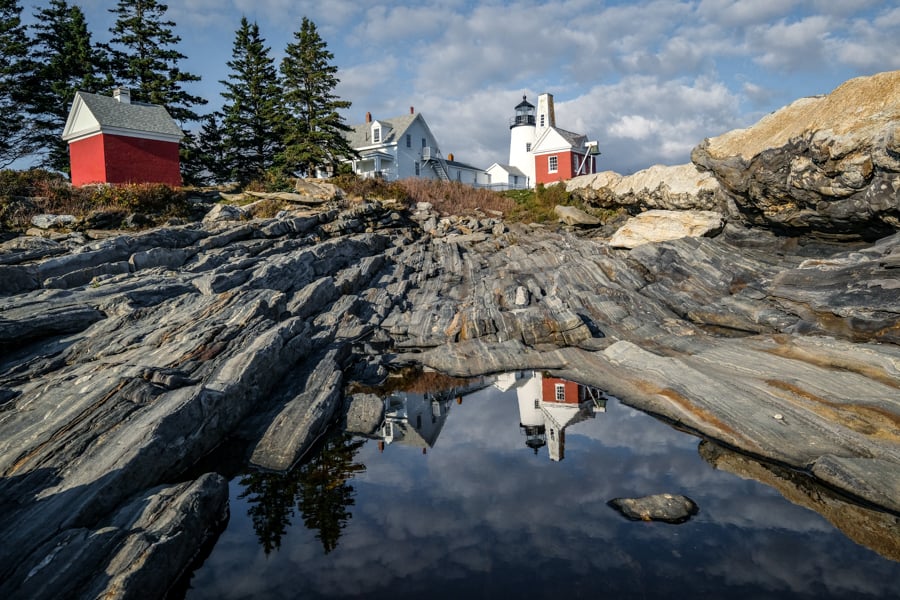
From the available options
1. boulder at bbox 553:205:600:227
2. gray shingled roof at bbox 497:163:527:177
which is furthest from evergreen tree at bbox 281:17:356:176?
gray shingled roof at bbox 497:163:527:177

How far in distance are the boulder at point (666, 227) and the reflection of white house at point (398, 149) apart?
84.2 ft

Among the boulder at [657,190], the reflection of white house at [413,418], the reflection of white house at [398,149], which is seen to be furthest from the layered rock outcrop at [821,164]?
the reflection of white house at [398,149]

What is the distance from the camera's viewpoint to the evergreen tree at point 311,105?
39.9 m

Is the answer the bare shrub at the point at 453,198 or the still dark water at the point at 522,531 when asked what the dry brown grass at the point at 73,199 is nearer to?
the bare shrub at the point at 453,198

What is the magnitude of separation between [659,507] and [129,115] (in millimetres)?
40242

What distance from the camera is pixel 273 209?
30531 mm

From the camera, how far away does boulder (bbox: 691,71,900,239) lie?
51.1ft

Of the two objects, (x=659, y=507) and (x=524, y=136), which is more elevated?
(x=524, y=136)

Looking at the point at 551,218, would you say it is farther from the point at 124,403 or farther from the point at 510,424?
the point at 124,403

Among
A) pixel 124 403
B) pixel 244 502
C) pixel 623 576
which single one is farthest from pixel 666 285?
pixel 124 403

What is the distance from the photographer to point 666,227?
26.7m

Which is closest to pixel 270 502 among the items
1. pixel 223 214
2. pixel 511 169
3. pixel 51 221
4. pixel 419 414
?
pixel 419 414

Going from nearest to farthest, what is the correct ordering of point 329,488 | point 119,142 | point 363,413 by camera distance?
1. point 329,488
2. point 363,413
3. point 119,142

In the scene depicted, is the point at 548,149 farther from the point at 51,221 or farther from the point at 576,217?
the point at 51,221
